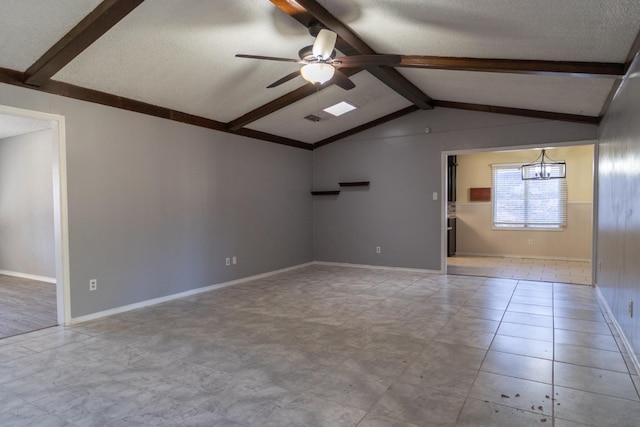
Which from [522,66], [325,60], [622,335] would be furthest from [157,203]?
[622,335]

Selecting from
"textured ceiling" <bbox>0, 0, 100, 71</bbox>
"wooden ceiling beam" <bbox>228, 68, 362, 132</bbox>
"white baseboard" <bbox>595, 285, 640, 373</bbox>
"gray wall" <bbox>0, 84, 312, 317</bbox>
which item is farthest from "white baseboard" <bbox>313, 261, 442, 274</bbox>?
"textured ceiling" <bbox>0, 0, 100, 71</bbox>

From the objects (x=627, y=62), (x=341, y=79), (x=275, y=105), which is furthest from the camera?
(x=275, y=105)

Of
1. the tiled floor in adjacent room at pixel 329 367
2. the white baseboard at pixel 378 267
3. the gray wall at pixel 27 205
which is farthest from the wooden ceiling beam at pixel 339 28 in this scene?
the gray wall at pixel 27 205

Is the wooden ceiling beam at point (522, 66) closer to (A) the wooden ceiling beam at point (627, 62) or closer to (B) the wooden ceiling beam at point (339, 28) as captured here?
(A) the wooden ceiling beam at point (627, 62)

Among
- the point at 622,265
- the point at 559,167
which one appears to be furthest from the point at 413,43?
the point at 559,167

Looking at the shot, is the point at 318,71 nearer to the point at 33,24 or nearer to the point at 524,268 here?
the point at 33,24

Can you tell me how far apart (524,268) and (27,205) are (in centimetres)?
888

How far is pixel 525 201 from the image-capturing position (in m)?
8.16

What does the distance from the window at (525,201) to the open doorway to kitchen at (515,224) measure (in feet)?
0.07

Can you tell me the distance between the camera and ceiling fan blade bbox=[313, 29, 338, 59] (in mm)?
2920

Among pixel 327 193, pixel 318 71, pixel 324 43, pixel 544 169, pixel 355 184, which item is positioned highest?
pixel 324 43

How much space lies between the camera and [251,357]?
293 cm

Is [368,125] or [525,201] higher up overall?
[368,125]

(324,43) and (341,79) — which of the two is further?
(341,79)
